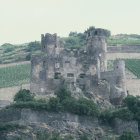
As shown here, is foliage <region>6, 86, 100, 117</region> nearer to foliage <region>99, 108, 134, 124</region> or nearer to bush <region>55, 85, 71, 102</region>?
bush <region>55, 85, 71, 102</region>

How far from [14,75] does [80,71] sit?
62.1 feet

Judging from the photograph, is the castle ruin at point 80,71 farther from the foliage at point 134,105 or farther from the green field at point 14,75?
the green field at point 14,75

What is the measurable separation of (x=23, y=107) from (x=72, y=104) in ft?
13.7

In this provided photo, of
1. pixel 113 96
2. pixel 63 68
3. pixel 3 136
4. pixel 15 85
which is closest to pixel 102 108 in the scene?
pixel 113 96

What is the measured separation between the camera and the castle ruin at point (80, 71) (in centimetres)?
5538

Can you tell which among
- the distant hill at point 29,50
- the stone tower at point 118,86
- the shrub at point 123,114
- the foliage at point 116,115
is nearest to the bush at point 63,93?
the foliage at point 116,115

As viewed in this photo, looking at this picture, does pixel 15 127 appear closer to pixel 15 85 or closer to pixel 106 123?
pixel 106 123

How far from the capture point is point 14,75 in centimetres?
7425

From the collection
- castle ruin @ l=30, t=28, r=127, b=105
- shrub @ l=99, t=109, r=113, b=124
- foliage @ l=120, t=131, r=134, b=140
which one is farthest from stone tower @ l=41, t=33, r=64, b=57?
foliage @ l=120, t=131, r=134, b=140

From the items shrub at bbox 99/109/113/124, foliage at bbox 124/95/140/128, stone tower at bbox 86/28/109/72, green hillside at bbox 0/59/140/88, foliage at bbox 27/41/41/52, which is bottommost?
shrub at bbox 99/109/113/124

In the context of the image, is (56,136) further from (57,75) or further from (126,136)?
(57,75)

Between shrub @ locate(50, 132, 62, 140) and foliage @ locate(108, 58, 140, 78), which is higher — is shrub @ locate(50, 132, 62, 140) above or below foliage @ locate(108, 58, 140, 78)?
below

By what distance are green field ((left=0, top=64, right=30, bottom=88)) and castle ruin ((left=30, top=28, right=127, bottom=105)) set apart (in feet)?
41.2

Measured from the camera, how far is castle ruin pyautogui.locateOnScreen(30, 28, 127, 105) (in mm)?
55375
